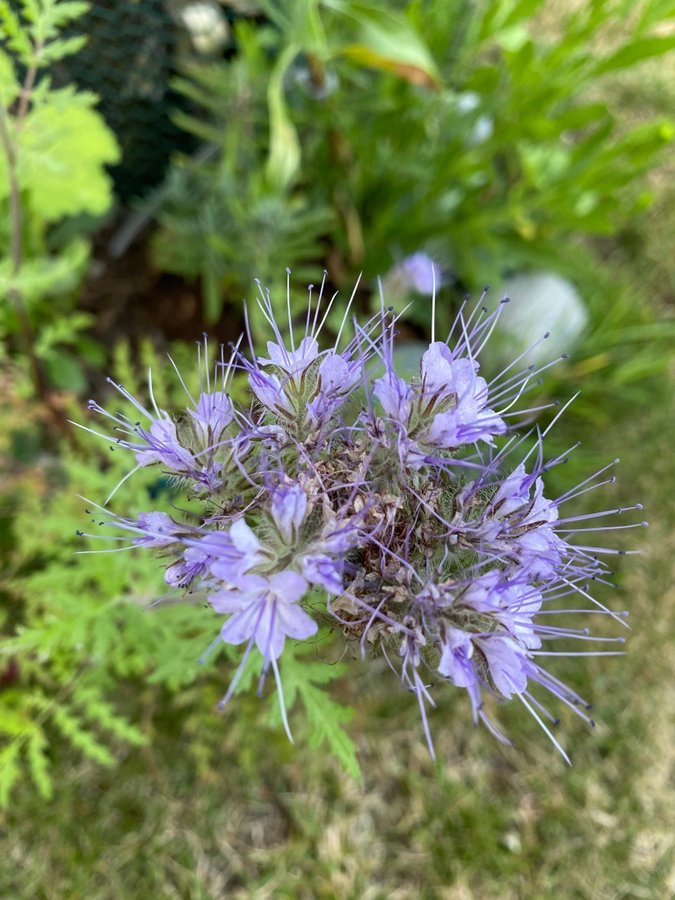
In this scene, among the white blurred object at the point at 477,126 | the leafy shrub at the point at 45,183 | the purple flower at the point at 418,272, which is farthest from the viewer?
the white blurred object at the point at 477,126

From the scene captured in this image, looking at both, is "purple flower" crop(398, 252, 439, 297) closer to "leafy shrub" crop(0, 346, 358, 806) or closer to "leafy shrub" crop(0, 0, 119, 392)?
"leafy shrub" crop(0, 346, 358, 806)

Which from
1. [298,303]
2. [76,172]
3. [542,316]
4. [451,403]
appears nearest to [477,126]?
[542,316]

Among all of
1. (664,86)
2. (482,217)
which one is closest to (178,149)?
(482,217)

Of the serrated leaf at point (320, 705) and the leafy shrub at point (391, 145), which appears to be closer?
the serrated leaf at point (320, 705)

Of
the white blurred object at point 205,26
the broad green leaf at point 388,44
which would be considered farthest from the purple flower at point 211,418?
the white blurred object at point 205,26

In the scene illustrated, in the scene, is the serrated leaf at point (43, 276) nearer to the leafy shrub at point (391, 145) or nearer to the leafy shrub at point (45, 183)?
the leafy shrub at point (45, 183)

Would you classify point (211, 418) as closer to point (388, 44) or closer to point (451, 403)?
point (451, 403)

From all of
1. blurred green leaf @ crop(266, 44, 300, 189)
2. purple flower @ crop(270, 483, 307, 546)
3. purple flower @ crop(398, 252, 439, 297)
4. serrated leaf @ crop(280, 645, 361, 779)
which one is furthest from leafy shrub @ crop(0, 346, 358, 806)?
purple flower @ crop(398, 252, 439, 297)
